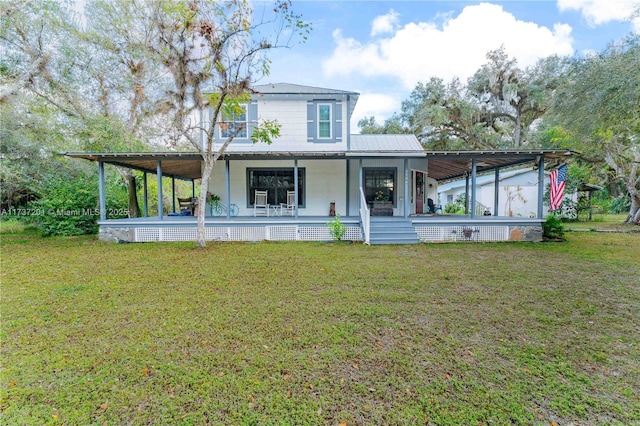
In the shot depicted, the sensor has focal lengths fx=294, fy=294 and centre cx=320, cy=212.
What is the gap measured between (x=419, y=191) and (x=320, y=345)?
10518mm

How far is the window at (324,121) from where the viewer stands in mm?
11164

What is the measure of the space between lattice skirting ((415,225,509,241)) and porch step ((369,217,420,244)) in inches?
17.2

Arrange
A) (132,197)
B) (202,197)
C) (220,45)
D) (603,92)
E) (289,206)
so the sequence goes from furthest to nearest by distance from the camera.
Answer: (132,197)
(289,206)
(202,197)
(603,92)
(220,45)

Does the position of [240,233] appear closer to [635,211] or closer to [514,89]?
[514,89]

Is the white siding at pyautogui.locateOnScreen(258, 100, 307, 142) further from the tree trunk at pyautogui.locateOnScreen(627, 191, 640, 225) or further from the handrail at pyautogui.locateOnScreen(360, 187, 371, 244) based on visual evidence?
the tree trunk at pyautogui.locateOnScreen(627, 191, 640, 225)

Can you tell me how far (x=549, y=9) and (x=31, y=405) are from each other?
59.0 feet

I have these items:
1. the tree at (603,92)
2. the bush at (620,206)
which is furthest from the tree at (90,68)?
the bush at (620,206)

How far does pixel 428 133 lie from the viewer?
21.8 metres

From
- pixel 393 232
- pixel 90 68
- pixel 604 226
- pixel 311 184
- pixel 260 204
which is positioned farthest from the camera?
pixel 604 226

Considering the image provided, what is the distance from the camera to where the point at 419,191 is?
488 inches

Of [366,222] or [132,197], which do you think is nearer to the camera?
[366,222]

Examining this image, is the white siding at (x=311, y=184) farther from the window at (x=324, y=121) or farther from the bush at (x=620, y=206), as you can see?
the bush at (x=620, y=206)

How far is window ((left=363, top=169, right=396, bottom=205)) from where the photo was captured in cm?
1155

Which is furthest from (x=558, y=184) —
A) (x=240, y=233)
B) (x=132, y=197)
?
(x=132, y=197)
